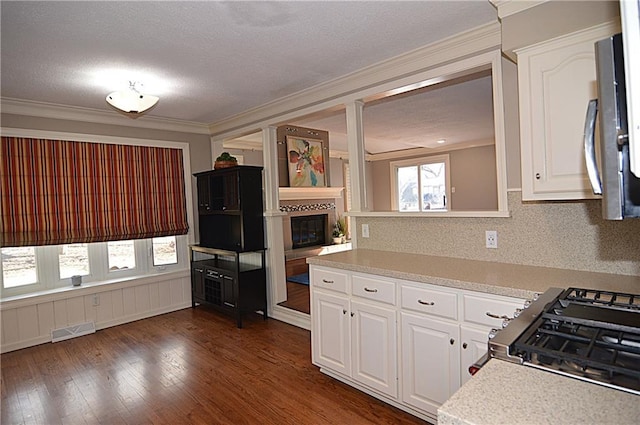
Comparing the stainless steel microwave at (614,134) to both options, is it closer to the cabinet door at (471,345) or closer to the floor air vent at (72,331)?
the cabinet door at (471,345)

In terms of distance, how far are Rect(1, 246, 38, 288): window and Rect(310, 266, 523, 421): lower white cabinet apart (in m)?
3.10

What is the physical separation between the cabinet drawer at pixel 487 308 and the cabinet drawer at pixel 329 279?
0.88 m

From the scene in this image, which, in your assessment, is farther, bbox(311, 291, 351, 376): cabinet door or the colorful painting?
the colorful painting

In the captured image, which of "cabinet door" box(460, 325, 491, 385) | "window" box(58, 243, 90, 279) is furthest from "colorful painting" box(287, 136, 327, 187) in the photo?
"cabinet door" box(460, 325, 491, 385)

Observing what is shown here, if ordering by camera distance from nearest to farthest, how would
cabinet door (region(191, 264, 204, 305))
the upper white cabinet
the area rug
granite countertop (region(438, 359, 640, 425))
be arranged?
1. granite countertop (region(438, 359, 640, 425))
2. the upper white cabinet
3. cabinet door (region(191, 264, 204, 305))
4. the area rug

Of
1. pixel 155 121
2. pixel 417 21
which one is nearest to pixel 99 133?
pixel 155 121

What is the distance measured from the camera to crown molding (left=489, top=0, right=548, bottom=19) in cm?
189

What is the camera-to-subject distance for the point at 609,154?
0.90 metres

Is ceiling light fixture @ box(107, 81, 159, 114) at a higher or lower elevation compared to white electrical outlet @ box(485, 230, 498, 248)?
higher

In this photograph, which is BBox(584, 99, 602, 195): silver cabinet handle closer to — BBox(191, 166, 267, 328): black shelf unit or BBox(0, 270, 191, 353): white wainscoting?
BBox(191, 166, 267, 328): black shelf unit

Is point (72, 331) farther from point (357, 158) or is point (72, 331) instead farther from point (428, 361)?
point (428, 361)

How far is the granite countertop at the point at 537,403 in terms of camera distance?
796mm

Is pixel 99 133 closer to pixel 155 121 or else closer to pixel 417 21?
pixel 155 121

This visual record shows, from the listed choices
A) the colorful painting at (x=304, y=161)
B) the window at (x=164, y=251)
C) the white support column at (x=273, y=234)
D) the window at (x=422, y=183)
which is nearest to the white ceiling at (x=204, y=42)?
the white support column at (x=273, y=234)
